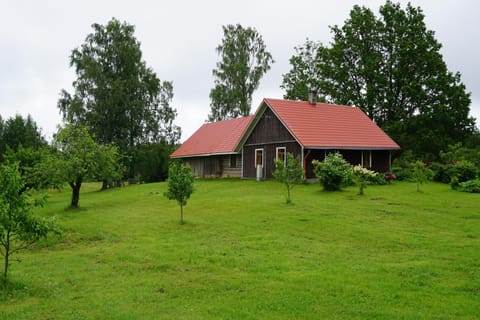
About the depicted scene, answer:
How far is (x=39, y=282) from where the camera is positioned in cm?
919

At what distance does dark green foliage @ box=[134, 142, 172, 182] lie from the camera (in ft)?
132

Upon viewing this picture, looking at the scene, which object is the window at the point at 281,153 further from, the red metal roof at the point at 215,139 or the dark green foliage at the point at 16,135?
the dark green foliage at the point at 16,135

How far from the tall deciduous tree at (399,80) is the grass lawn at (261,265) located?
23982 mm

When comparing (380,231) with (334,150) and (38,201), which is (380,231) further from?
(334,150)

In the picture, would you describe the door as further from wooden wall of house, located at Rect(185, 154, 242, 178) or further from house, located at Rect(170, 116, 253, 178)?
wooden wall of house, located at Rect(185, 154, 242, 178)

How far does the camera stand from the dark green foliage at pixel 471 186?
23203mm

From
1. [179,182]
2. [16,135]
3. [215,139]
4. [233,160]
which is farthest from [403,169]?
[16,135]

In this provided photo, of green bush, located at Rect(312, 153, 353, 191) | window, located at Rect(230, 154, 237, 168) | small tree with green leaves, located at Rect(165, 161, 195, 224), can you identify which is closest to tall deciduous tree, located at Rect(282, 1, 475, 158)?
window, located at Rect(230, 154, 237, 168)

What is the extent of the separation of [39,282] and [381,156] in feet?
87.3

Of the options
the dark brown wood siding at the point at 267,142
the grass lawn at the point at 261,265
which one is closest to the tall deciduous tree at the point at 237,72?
the dark brown wood siding at the point at 267,142

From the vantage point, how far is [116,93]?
38.4m

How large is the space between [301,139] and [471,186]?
30.7 feet

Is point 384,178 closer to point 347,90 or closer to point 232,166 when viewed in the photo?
point 232,166

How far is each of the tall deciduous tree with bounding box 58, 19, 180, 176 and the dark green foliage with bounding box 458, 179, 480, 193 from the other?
79.2 ft
